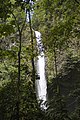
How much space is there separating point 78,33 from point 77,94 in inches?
65.4

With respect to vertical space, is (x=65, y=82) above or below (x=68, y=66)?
below

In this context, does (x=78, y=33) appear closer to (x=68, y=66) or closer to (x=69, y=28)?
(x=69, y=28)

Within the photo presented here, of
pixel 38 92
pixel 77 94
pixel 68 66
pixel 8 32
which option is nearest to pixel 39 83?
pixel 38 92

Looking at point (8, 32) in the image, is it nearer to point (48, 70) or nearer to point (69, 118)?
point (69, 118)

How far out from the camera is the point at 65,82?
1380cm

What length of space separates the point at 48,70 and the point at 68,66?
4.51ft

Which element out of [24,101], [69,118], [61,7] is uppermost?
[61,7]

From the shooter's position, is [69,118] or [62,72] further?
[62,72]

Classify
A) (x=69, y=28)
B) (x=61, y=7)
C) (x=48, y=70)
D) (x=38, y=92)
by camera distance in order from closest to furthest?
(x=69, y=28) < (x=61, y=7) < (x=38, y=92) < (x=48, y=70)

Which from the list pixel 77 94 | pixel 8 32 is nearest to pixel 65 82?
pixel 77 94

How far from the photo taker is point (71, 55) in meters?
13.8

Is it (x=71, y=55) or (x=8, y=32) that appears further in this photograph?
(x=71, y=55)

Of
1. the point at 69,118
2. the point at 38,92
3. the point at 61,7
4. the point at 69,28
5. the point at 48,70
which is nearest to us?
the point at 69,118

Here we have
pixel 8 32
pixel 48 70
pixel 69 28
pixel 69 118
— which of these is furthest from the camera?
pixel 48 70
